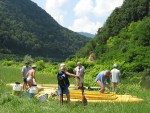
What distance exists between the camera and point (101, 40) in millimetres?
114250

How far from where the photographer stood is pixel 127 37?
3671 inches

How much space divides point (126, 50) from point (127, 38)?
17236 millimetres

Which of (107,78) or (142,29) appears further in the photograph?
(142,29)

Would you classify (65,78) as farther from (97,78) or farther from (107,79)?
(107,79)

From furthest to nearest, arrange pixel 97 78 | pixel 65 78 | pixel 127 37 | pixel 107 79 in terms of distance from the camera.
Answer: pixel 127 37, pixel 107 79, pixel 97 78, pixel 65 78

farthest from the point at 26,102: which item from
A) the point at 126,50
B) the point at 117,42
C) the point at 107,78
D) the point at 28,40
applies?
the point at 28,40

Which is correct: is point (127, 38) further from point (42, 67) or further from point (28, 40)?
point (28, 40)

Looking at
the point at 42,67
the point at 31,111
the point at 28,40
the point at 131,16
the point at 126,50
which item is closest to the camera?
the point at 31,111

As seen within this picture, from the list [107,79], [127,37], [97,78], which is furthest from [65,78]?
[127,37]

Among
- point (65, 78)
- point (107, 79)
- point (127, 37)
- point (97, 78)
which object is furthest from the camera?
point (127, 37)

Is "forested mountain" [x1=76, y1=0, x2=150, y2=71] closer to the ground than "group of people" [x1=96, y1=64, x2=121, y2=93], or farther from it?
farther from it

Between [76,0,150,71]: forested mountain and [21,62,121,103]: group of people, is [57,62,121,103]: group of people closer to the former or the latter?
[21,62,121,103]: group of people

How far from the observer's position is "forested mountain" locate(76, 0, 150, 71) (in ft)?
229

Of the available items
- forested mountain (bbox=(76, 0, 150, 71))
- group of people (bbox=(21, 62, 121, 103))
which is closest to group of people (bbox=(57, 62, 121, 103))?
group of people (bbox=(21, 62, 121, 103))
